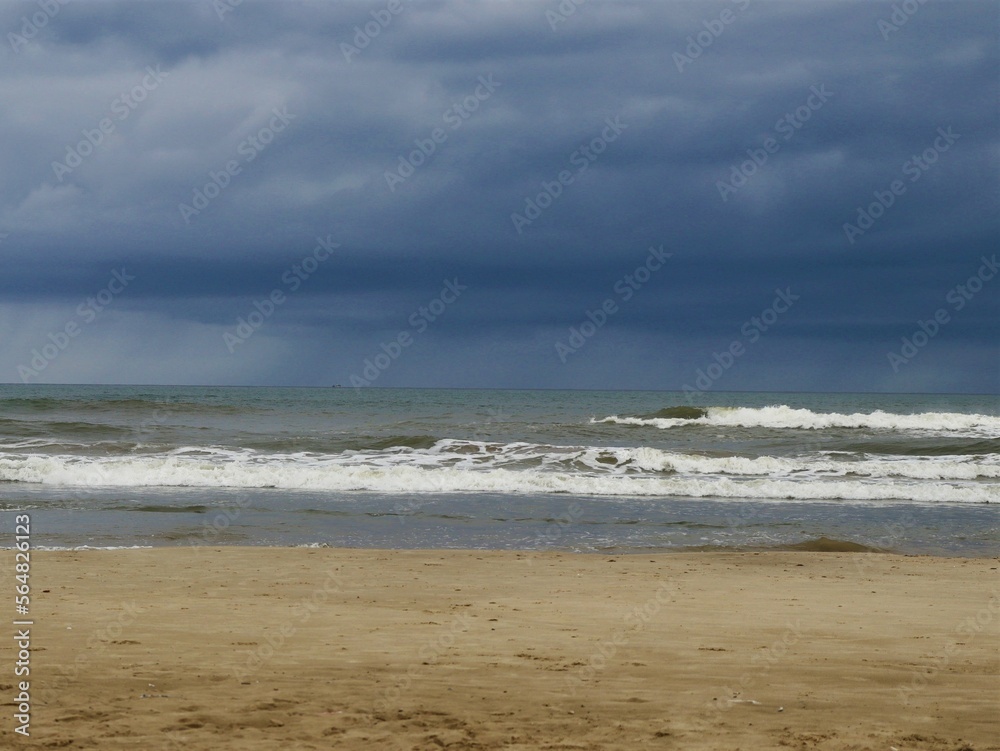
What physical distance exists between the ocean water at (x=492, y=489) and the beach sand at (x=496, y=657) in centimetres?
341

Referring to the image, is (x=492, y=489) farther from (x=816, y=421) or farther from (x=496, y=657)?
(x=816, y=421)

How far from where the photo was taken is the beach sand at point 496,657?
517 cm

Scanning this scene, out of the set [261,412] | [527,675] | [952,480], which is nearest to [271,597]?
[527,675]

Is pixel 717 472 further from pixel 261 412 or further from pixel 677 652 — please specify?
pixel 261 412

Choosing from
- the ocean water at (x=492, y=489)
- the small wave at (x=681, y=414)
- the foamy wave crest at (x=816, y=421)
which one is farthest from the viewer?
the small wave at (x=681, y=414)

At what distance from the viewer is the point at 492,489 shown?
20406mm

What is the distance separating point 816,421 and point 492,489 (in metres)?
33.5

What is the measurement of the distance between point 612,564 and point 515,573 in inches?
60.4

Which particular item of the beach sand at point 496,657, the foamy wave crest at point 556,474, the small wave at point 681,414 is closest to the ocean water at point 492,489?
the foamy wave crest at point 556,474

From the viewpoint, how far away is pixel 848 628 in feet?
26.1

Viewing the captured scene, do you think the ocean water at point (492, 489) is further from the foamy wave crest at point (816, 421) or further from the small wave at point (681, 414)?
the small wave at point (681, 414)

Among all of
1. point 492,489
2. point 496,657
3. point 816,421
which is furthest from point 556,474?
point 816,421

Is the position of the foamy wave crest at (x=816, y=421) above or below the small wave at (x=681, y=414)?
below

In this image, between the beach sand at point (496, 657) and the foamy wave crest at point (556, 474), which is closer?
the beach sand at point (496, 657)
